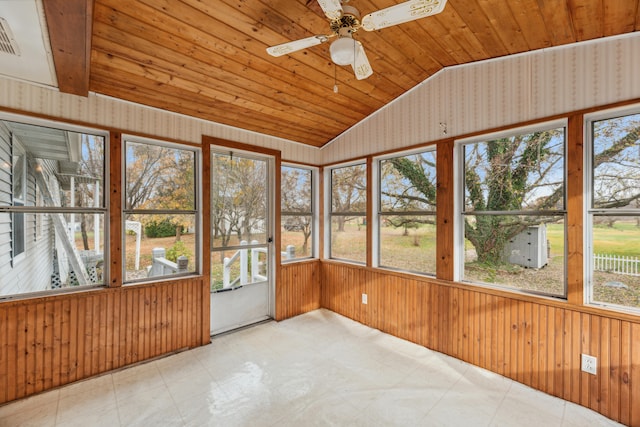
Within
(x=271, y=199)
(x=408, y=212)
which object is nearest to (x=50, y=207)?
(x=271, y=199)

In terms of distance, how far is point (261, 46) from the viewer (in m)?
2.30

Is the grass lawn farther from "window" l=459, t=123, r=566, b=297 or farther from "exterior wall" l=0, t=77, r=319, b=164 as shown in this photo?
"exterior wall" l=0, t=77, r=319, b=164

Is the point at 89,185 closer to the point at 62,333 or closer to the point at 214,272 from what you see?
the point at 62,333

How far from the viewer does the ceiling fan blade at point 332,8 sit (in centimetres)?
141

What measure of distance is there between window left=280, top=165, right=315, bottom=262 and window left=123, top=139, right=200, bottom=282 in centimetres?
125

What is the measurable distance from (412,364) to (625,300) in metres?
1.73

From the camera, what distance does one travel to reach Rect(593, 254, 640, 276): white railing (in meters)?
2.10

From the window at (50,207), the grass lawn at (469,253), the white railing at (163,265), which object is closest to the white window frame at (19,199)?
the window at (50,207)

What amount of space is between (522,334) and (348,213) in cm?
238

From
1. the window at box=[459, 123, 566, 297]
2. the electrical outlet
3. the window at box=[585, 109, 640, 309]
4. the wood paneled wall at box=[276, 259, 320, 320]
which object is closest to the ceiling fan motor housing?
the window at box=[459, 123, 566, 297]

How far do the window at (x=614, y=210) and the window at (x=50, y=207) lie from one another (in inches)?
164

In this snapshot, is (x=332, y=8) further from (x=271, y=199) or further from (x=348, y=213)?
(x=348, y=213)

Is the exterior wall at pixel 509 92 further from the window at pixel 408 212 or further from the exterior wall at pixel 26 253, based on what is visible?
the exterior wall at pixel 26 253

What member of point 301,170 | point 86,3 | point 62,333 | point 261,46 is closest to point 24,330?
point 62,333
